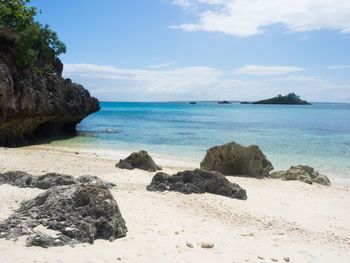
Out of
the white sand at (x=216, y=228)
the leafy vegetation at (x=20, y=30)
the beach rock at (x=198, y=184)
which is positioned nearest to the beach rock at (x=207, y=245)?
the white sand at (x=216, y=228)

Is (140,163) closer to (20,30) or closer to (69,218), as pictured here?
(69,218)

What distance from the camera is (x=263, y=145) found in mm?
34062

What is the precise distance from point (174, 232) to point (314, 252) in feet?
8.79

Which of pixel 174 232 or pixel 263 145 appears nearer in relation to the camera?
pixel 174 232

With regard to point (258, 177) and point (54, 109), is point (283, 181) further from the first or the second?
point (54, 109)

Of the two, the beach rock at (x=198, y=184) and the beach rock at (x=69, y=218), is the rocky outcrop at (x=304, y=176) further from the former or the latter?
the beach rock at (x=69, y=218)

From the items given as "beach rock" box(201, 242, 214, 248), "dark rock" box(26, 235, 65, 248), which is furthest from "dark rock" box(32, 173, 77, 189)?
"beach rock" box(201, 242, 214, 248)

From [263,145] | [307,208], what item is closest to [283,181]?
[307,208]

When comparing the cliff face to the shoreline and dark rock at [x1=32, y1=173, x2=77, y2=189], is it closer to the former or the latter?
the shoreline

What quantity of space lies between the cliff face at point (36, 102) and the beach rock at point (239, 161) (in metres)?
15.4

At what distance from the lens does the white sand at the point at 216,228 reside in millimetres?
7020

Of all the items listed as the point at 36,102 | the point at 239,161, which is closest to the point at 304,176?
the point at 239,161

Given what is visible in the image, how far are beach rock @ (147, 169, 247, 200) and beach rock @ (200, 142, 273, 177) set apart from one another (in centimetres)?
559

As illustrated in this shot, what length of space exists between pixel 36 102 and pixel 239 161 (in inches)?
724
